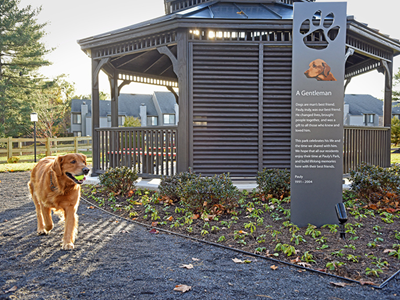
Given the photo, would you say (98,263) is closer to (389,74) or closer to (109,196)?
(109,196)

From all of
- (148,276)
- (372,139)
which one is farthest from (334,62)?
(372,139)

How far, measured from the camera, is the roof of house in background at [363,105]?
4534 centimetres

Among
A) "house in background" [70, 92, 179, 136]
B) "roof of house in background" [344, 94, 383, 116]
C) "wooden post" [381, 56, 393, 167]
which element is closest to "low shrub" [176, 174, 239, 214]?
"wooden post" [381, 56, 393, 167]

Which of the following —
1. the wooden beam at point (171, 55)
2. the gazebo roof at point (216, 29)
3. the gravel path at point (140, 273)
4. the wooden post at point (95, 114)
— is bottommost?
the gravel path at point (140, 273)

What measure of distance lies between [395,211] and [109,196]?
5653 millimetres

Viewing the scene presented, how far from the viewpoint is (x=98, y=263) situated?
349 centimetres

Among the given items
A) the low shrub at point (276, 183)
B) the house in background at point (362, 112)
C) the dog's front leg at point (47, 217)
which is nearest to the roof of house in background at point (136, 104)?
the house in background at point (362, 112)

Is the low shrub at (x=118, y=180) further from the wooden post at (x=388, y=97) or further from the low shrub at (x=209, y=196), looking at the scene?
the wooden post at (x=388, y=97)

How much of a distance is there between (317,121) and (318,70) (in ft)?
2.48

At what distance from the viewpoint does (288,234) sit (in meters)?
4.38

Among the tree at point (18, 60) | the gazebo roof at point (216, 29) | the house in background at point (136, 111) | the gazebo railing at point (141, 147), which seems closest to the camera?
the gazebo roof at point (216, 29)

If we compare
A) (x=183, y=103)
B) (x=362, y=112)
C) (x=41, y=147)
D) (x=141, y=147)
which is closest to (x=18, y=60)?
(x=41, y=147)

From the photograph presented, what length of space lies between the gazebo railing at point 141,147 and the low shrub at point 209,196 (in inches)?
86.7

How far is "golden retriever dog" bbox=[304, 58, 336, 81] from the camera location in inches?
186
